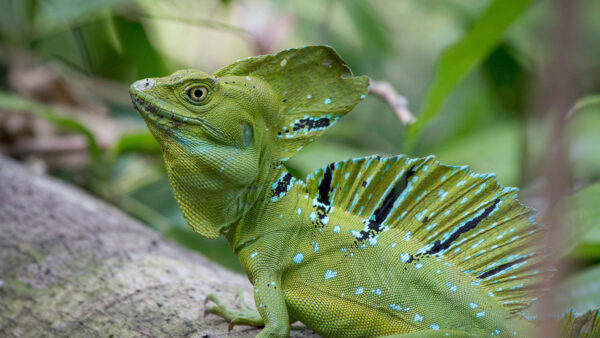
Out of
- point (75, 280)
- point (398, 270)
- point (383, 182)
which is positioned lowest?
point (75, 280)

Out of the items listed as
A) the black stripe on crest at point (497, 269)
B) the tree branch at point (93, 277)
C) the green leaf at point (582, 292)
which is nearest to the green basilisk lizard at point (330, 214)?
the black stripe on crest at point (497, 269)

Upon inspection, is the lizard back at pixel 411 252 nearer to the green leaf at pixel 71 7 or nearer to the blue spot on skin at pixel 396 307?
the blue spot on skin at pixel 396 307

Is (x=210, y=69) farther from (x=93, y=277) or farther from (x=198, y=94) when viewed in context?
(x=198, y=94)

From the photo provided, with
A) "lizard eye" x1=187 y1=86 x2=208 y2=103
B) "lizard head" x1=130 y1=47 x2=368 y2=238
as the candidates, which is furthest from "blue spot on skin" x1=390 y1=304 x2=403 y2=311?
"lizard eye" x1=187 y1=86 x2=208 y2=103

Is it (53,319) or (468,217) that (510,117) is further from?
(53,319)

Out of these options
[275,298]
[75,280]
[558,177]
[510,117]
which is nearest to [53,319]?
[75,280]

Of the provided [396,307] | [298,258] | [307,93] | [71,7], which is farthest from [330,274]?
[71,7]

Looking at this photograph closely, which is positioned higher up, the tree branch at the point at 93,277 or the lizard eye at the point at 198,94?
the lizard eye at the point at 198,94
